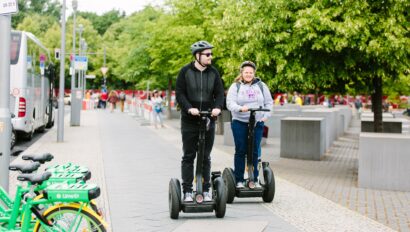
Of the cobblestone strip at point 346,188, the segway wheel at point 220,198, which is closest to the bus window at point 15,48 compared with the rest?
the cobblestone strip at point 346,188

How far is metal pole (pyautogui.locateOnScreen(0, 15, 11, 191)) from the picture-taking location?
278 inches

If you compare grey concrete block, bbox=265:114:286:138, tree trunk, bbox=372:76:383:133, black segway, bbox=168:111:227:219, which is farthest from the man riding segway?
grey concrete block, bbox=265:114:286:138

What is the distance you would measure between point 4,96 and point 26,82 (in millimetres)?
11968

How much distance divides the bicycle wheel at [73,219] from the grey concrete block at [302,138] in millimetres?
12124

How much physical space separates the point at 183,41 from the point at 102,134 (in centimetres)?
709

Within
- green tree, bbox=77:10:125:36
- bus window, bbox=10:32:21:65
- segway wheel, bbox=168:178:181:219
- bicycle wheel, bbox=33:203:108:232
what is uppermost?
green tree, bbox=77:10:125:36

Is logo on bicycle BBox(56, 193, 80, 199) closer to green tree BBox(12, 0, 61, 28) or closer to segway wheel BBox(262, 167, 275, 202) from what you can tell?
segway wheel BBox(262, 167, 275, 202)

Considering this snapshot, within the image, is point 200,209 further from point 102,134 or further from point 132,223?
point 102,134

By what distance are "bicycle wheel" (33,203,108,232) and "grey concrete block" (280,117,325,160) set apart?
39.8 ft

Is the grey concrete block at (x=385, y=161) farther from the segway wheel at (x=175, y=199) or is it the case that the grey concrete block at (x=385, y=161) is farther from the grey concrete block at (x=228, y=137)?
the grey concrete block at (x=228, y=137)

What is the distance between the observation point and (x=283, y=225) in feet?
24.9

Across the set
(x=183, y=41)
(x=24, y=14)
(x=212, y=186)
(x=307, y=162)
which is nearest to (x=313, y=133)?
(x=307, y=162)

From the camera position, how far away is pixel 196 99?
7832 mm

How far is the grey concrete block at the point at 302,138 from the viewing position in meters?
16.8
